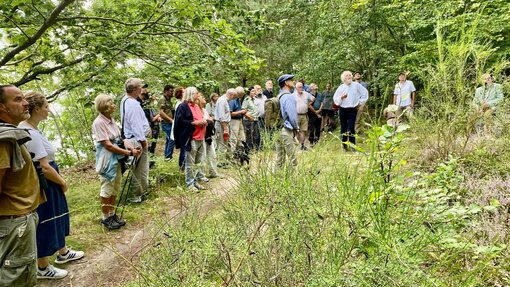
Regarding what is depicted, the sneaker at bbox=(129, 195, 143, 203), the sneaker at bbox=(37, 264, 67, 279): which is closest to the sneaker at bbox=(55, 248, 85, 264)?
the sneaker at bbox=(37, 264, 67, 279)

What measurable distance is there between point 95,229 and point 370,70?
11.3 meters

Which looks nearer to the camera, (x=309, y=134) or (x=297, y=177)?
(x=297, y=177)

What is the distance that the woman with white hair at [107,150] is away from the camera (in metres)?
4.25

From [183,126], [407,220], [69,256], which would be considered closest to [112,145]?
[69,256]

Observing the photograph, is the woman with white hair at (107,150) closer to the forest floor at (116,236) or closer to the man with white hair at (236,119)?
the forest floor at (116,236)

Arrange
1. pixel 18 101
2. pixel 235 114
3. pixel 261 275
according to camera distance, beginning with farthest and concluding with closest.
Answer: pixel 235 114
pixel 18 101
pixel 261 275

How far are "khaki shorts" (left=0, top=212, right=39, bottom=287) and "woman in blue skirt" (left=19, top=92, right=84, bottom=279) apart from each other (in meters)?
0.76

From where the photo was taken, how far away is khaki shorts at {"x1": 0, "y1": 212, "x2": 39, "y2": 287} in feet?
7.89

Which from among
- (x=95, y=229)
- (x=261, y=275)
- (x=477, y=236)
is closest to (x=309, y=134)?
(x=95, y=229)

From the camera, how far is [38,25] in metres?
5.02

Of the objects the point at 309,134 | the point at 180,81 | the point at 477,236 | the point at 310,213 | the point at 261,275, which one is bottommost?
the point at 309,134

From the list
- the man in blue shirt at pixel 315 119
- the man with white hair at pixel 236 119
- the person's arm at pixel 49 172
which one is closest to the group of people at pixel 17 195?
the person's arm at pixel 49 172

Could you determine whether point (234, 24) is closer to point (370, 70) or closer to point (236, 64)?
point (236, 64)

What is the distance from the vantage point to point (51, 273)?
11.5 feet
